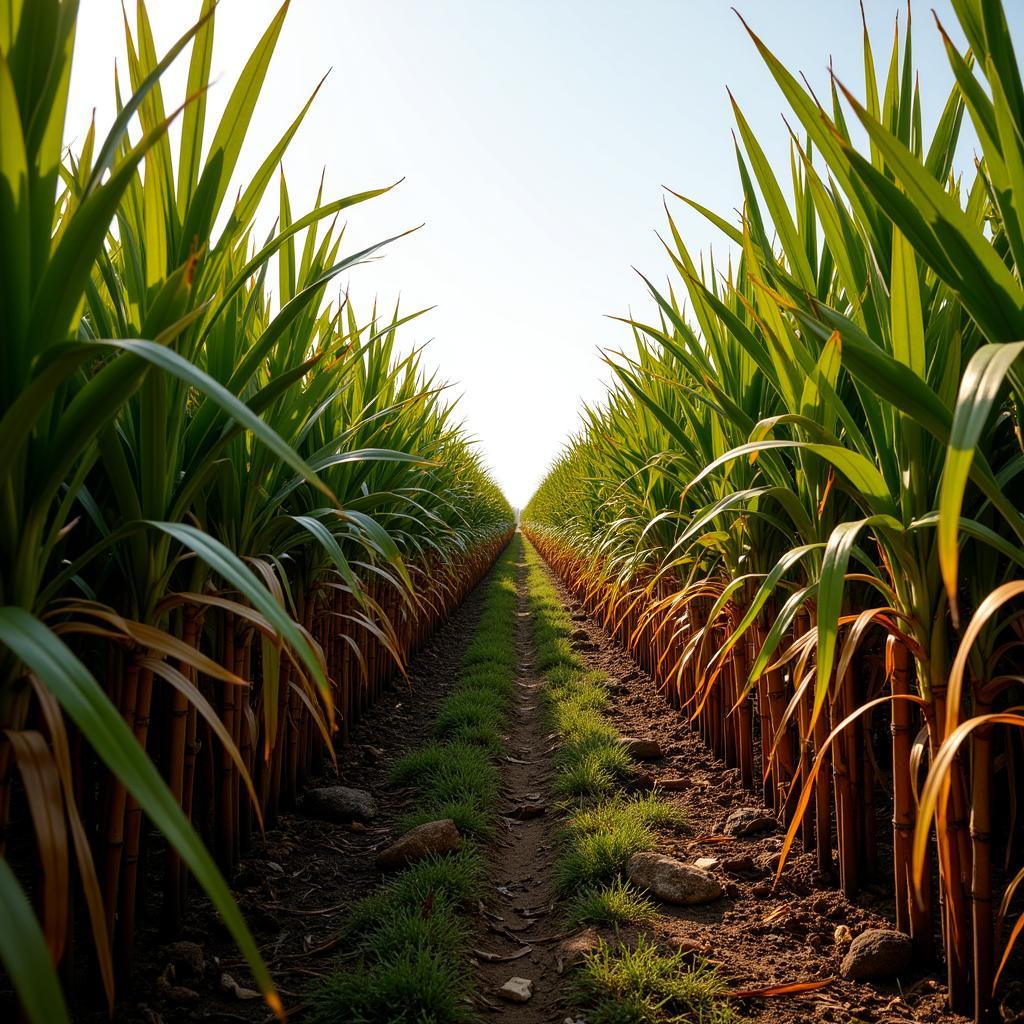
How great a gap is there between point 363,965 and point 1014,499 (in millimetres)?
1385

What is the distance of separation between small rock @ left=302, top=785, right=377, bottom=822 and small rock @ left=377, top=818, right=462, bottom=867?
24cm

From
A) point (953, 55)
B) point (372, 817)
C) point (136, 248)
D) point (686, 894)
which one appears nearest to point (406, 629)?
point (372, 817)

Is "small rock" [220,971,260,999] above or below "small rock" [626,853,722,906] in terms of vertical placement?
below

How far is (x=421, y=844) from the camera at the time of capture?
1765 millimetres

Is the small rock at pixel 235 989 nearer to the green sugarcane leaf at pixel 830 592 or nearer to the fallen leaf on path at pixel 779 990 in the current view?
the fallen leaf on path at pixel 779 990

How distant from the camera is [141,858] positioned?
1268 millimetres

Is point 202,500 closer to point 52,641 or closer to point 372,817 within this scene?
point 52,641

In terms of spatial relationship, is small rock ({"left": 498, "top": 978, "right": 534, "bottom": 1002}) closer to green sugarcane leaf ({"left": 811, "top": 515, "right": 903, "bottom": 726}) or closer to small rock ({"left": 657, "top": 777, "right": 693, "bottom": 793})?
green sugarcane leaf ({"left": 811, "top": 515, "right": 903, "bottom": 726})

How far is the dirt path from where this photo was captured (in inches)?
52.4

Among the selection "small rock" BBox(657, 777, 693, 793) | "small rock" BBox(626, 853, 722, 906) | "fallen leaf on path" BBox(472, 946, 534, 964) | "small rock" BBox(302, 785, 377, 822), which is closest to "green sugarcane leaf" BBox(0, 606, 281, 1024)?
"fallen leaf on path" BBox(472, 946, 534, 964)

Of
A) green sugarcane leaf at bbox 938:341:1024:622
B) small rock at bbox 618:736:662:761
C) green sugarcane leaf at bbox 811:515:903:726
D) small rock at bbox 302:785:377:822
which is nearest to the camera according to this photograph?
green sugarcane leaf at bbox 938:341:1024:622

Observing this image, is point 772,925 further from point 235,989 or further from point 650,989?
point 235,989

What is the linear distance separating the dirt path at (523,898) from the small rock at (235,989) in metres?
0.40

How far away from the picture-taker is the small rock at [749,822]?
186 centimetres
